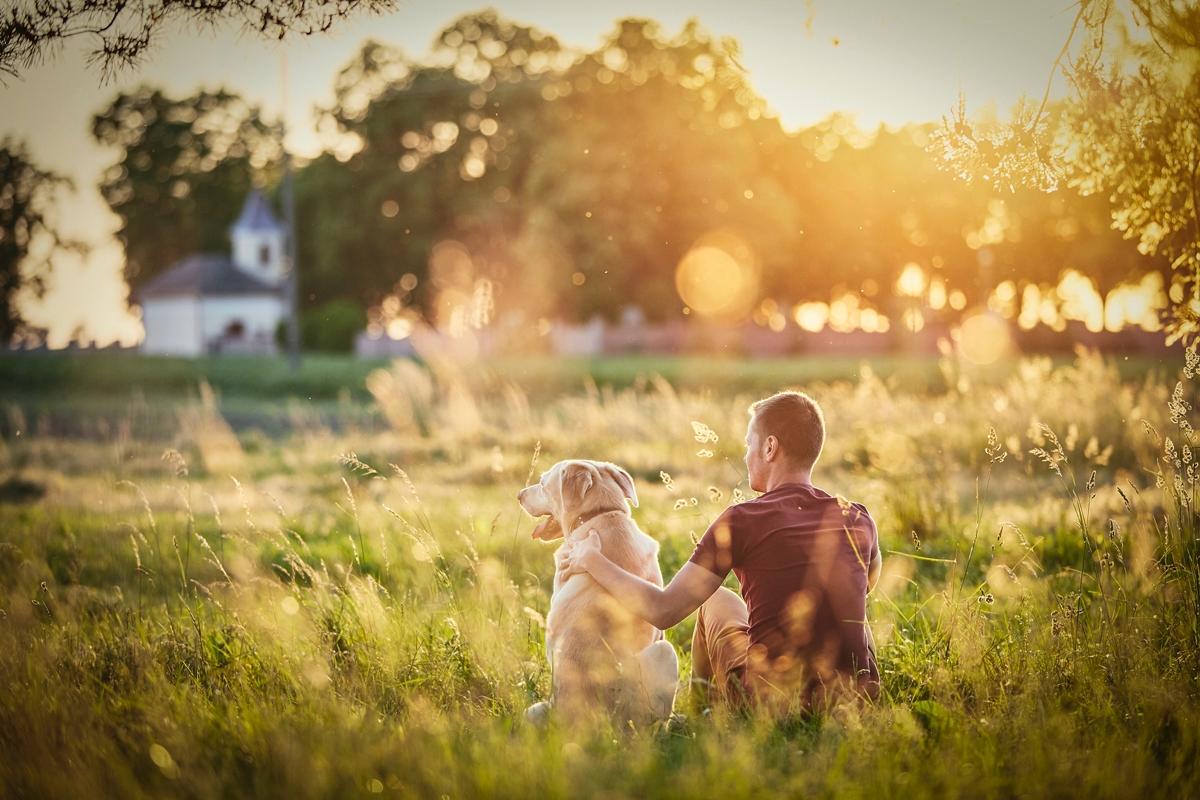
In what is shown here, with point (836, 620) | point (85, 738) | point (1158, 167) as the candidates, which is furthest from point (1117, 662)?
point (85, 738)

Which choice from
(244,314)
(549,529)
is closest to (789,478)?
(549,529)

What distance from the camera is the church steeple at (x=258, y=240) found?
6894 centimetres

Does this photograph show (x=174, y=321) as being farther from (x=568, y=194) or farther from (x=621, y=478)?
(x=621, y=478)

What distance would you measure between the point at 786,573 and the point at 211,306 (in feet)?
216

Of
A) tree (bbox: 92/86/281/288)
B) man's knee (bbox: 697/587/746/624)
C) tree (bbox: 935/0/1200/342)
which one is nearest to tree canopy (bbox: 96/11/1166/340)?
tree (bbox: 92/86/281/288)

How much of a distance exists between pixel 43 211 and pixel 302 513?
472 centimetres

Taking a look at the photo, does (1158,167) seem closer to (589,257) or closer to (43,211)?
(43,211)

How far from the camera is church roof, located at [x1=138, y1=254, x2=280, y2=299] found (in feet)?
208

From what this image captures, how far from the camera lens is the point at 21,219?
16.5m

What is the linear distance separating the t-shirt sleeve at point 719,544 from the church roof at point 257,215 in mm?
69674

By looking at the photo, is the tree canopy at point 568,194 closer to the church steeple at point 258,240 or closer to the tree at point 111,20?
the church steeple at point 258,240

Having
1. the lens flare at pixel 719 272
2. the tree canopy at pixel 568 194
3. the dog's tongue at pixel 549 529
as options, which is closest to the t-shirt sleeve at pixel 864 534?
the dog's tongue at pixel 549 529

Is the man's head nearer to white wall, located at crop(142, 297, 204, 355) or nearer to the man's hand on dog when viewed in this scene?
the man's hand on dog

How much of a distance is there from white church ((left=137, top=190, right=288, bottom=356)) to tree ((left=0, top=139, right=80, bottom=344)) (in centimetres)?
4223
